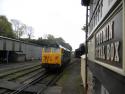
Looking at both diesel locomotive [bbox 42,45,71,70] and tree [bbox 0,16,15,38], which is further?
tree [bbox 0,16,15,38]

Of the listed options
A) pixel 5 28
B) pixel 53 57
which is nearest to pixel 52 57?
pixel 53 57

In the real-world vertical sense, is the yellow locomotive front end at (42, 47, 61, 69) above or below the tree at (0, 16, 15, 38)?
below

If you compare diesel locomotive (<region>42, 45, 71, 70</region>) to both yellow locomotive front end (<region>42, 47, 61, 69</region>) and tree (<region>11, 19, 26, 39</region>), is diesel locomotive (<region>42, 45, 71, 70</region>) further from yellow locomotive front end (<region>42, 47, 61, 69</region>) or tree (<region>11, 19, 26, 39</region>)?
tree (<region>11, 19, 26, 39</region>)

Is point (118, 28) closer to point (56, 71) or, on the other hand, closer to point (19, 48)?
point (56, 71)

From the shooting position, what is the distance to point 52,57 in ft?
70.1

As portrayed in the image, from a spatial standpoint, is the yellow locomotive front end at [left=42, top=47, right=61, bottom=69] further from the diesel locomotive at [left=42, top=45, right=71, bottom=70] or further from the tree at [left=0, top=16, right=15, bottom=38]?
the tree at [left=0, top=16, right=15, bottom=38]

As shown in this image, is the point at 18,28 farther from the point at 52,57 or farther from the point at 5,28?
the point at 52,57

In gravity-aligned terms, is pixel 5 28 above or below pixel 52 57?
above

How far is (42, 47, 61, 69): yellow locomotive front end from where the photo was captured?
21.0 m

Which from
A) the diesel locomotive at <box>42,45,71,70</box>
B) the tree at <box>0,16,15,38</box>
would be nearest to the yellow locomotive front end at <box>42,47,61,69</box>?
the diesel locomotive at <box>42,45,71,70</box>

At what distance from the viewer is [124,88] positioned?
204cm

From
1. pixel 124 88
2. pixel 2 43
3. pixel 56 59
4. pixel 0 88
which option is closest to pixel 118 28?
pixel 124 88

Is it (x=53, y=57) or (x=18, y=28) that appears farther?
(x=18, y=28)

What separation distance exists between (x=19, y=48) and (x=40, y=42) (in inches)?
1360
